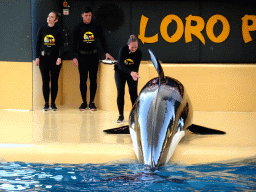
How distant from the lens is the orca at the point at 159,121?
5.14 metres

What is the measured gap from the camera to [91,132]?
281 inches

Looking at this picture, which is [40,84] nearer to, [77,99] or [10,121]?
[77,99]

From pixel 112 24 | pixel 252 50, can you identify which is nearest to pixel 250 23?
pixel 252 50

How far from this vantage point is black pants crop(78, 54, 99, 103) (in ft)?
31.0

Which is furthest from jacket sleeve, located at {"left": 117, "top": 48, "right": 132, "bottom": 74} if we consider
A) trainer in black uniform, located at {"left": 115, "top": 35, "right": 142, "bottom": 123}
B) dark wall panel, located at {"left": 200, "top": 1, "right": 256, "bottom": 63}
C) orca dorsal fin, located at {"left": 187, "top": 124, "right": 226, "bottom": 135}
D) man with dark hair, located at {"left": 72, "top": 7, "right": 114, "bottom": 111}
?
dark wall panel, located at {"left": 200, "top": 1, "right": 256, "bottom": 63}

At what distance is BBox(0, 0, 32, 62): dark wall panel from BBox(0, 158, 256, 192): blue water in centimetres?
402

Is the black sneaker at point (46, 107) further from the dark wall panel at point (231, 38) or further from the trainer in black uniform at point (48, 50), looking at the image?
the dark wall panel at point (231, 38)

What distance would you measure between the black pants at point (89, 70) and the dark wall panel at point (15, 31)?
103 cm

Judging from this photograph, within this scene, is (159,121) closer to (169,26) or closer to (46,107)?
(46,107)

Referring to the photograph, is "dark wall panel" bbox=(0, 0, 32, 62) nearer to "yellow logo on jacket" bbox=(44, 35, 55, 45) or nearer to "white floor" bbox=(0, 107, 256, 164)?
"yellow logo on jacket" bbox=(44, 35, 55, 45)

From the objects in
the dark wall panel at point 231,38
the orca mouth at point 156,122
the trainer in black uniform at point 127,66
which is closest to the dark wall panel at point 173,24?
the dark wall panel at point 231,38

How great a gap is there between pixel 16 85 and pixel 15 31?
1.07 meters

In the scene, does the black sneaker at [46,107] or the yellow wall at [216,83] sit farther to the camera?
the yellow wall at [216,83]

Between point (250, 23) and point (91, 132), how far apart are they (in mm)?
5201
